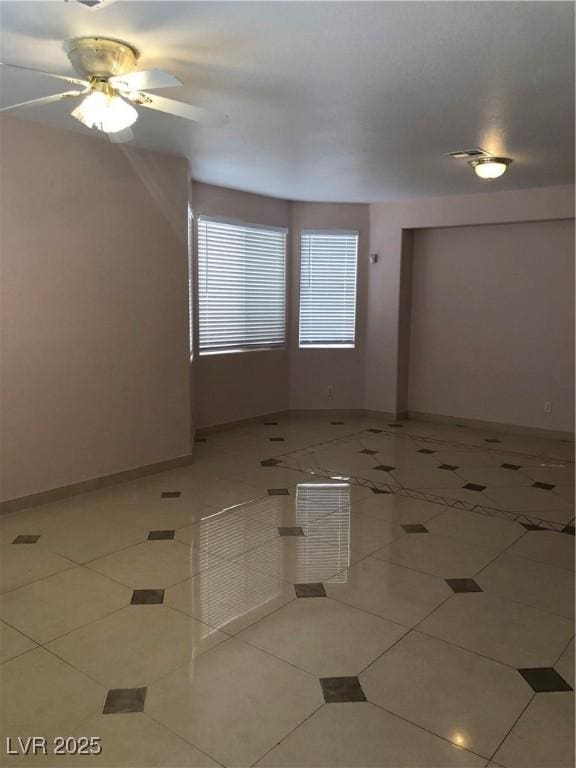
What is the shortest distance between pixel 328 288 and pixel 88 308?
378 cm

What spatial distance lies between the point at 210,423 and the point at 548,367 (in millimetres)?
3856

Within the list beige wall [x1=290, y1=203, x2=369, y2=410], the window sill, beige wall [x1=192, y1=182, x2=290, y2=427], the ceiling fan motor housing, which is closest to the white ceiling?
the ceiling fan motor housing

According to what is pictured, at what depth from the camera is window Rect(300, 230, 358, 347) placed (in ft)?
25.1

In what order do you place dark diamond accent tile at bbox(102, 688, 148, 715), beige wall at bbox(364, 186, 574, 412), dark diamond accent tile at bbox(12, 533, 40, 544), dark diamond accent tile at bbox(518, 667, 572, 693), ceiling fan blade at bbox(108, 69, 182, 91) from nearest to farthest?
1. dark diamond accent tile at bbox(102, 688, 148, 715)
2. dark diamond accent tile at bbox(518, 667, 572, 693)
3. ceiling fan blade at bbox(108, 69, 182, 91)
4. dark diamond accent tile at bbox(12, 533, 40, 544)
5. beige wall at bbox(364, 186, 574, 412)

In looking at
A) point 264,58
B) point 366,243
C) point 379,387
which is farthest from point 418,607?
point 366,243

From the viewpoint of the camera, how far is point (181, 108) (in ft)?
9.23

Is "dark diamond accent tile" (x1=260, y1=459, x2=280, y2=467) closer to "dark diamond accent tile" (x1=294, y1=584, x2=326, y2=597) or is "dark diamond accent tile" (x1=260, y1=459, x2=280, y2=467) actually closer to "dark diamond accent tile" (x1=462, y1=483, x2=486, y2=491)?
"dark diamond accent tile" (x1=462, y1=483, x2=486, y2=491)

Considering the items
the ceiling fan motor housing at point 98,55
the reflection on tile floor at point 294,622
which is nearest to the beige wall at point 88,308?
the reflection on tile floor at point 294,622

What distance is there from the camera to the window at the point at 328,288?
7.66 meters

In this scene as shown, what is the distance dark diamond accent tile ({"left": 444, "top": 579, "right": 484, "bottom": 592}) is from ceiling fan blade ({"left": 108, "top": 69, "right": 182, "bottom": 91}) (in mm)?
2857

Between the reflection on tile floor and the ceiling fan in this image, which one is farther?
the ceiling fan

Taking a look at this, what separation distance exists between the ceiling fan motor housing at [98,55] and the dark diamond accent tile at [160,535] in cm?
267

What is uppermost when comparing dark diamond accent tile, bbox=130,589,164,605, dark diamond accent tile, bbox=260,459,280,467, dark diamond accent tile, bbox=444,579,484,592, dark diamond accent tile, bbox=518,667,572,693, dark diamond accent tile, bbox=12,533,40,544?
dark diamond accent tile, bbox=260,459,280,467

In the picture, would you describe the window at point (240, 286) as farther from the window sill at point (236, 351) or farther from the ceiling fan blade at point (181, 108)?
the ceiling fan blade at point (181, 108)
